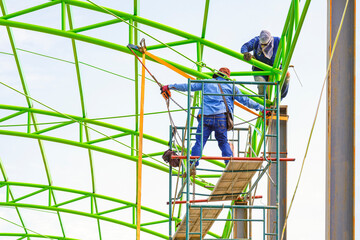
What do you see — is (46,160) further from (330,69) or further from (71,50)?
(330,69)

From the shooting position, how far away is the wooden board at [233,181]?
11.2 meters

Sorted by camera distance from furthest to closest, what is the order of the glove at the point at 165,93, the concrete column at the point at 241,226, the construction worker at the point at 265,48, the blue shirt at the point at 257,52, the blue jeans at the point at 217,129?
the blue shirt at the point at 257,52, the construction worker at the point at 265,48, the concrete column at the point at 241,226, the blue jeans at the point at 217,129, the glove at the point at 165,93

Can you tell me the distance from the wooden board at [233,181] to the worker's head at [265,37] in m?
4.00

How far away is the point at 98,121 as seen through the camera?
845 inches

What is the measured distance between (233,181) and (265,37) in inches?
181

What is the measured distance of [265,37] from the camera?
15.6m

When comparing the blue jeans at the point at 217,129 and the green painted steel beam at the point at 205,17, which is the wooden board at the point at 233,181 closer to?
the blue jeans at the point at 217,129

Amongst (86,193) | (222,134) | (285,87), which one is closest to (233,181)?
(222,134)

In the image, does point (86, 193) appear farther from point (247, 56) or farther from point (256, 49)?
point (247, 56)

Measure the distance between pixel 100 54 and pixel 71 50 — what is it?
2.68ft

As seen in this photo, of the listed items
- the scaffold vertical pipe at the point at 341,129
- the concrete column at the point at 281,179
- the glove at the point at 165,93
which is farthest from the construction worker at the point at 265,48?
the scaffold vertical pipe at the point at 341,129

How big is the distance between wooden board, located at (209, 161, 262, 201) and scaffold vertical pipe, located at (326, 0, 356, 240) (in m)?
3.36

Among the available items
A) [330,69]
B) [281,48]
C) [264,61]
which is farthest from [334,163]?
[264,61]

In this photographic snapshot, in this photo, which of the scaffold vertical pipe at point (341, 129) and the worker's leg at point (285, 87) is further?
the worker's leg at point (285, 87)
